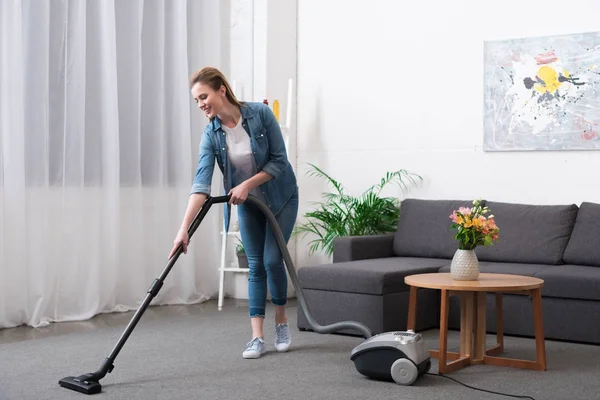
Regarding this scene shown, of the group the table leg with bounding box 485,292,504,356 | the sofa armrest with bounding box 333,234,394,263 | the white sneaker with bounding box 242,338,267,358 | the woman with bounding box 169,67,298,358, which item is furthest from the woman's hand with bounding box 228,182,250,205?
the sofa armrest with bounding box 333,234,394,263

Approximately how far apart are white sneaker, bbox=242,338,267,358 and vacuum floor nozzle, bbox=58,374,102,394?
33.8 inches

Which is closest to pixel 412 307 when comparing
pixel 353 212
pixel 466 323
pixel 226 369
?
pixel 466 323

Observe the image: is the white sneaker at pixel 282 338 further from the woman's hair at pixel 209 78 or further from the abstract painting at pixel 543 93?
the abstract painting at pixel 543 93

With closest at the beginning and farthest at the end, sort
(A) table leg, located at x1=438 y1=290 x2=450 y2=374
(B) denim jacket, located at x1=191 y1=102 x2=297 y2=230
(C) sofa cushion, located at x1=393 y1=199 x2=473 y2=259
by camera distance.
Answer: (A) table leg, located at x1=438 y1=290 x2=450 y2=374 < (B) denim jacket, located at x1=191 y1=102 x2=297 y2=230 < (C) sofa cushion, located at x1=393 y1=199 x2=473 y2=259

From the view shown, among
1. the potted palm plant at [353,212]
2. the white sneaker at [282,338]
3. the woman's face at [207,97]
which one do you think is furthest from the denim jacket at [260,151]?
the potted palm plant at [353,212]

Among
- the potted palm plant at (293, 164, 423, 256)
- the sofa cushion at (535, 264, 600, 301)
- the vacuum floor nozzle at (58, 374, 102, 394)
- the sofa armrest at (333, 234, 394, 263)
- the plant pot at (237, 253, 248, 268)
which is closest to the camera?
the vacuum floor nozzle at (58, 374, 102, 394)

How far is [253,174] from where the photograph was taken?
4.09 m

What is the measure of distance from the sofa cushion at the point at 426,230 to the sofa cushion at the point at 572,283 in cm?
83

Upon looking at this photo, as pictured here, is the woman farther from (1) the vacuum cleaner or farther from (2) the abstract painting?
(2) the abstract painting

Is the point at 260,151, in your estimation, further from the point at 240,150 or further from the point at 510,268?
the point at 510,268

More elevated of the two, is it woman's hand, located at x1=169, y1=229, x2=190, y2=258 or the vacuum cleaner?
woman's hand, located at x1=169, y1=229, x2=190, y2=258

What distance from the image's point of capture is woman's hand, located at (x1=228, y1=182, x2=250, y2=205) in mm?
3832

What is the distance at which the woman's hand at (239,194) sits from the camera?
3.83 m

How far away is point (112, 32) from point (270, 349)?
96.3 inches
